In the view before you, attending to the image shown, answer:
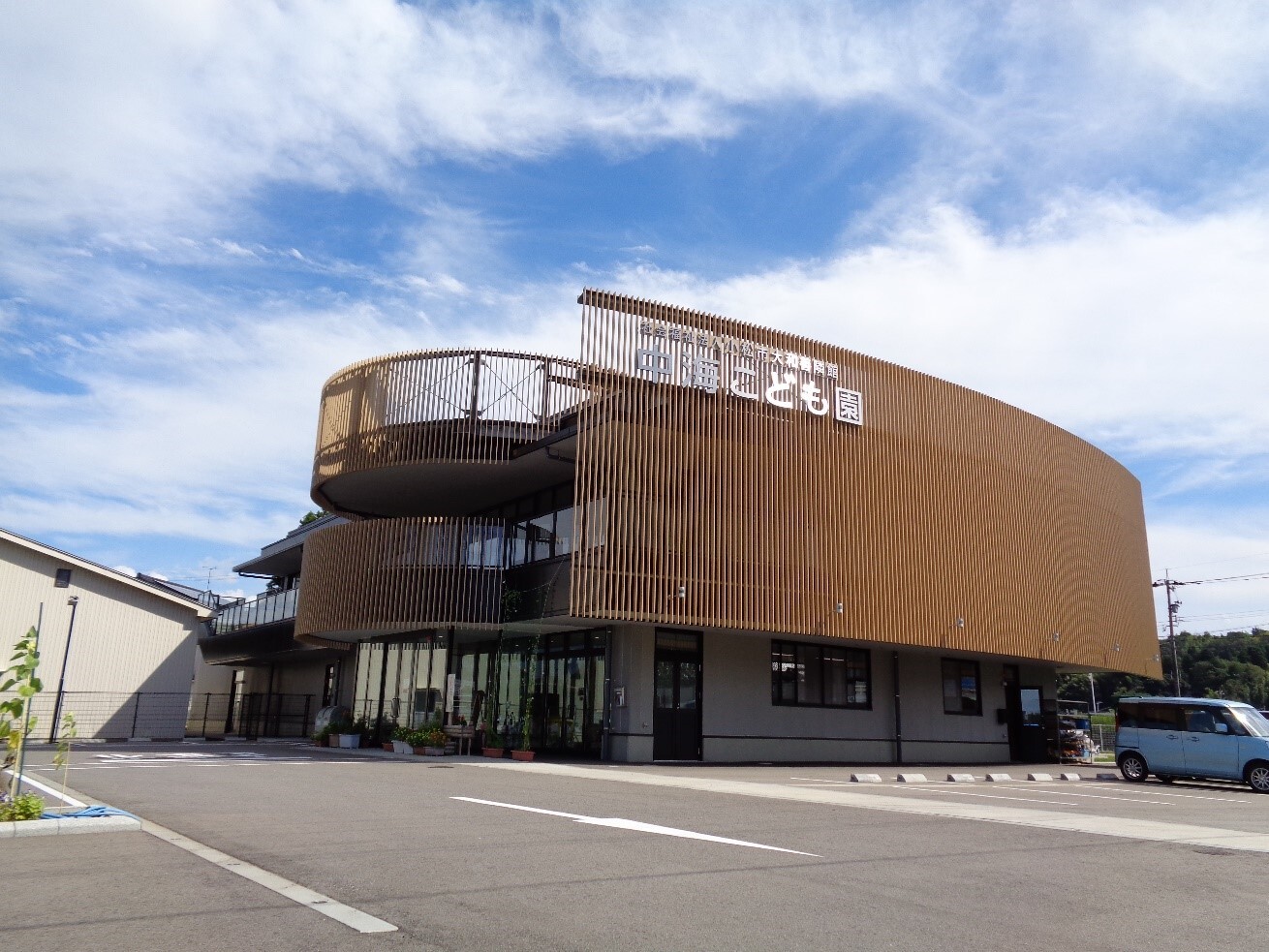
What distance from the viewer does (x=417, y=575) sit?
2455 centimetres

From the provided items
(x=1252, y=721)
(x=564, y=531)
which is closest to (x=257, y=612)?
(x=564, y=531)

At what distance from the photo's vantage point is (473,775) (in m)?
17.2

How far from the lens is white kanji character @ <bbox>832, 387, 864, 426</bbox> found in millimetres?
26781

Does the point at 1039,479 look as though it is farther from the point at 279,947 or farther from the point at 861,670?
the point at 279,947

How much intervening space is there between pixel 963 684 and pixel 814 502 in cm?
1075

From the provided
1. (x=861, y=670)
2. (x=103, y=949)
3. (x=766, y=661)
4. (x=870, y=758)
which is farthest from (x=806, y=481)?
(x=103, y=949)

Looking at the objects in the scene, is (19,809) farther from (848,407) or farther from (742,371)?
(848,407)

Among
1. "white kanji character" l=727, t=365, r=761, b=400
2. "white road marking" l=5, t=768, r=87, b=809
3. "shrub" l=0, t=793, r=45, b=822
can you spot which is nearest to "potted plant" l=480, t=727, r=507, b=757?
"white kanji character" l=727, t=365, r=761, b=400

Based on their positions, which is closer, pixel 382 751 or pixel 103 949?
pixel 103 949

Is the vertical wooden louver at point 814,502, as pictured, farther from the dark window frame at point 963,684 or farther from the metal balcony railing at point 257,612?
the metal balcony railing at point 257,612

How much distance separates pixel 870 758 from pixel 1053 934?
78.1 feet

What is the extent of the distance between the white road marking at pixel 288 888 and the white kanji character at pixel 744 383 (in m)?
18.0

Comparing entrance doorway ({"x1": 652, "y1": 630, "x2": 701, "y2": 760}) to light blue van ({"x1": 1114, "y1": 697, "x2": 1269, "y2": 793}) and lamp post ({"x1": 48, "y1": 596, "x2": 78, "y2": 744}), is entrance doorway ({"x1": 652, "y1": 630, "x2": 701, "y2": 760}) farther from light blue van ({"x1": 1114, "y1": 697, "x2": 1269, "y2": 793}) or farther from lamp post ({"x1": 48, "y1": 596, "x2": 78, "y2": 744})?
lamp post ({"x1": 48, "y1": 596, "x2": 78, "y2": 744})

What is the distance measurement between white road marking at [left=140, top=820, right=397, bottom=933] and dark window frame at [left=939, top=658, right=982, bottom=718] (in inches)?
1052
